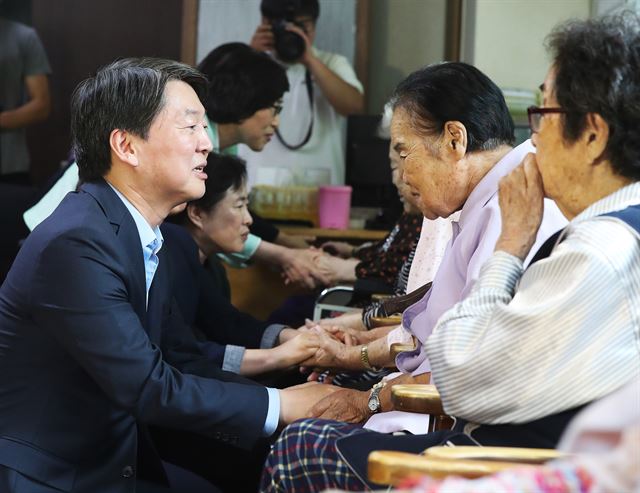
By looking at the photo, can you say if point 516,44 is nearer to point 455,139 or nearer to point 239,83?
point 239,83

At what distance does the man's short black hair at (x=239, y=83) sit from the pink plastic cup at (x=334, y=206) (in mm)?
1106

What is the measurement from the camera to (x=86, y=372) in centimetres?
209

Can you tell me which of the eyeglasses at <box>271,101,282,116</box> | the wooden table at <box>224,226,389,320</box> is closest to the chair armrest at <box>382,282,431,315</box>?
the eyeglasses at <box>271,101,282,116</box>

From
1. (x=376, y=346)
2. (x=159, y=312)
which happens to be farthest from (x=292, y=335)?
(x=159, y=312)

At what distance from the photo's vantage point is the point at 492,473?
144 cm

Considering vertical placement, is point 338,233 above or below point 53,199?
below

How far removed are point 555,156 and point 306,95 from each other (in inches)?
162

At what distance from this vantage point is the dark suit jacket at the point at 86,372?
6.50 ft

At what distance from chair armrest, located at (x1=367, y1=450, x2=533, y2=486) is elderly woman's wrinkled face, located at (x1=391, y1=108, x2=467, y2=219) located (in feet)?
3.10

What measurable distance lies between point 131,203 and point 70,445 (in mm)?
538

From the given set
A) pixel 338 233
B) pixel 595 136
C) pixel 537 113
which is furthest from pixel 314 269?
pixel 595 136

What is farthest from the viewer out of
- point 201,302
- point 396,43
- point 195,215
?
point 396,43

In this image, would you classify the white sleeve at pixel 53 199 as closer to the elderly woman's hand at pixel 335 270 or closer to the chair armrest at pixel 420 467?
the elderly woman's hand at pixel 335 270

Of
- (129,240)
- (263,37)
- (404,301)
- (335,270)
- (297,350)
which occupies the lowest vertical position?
(335,270)
